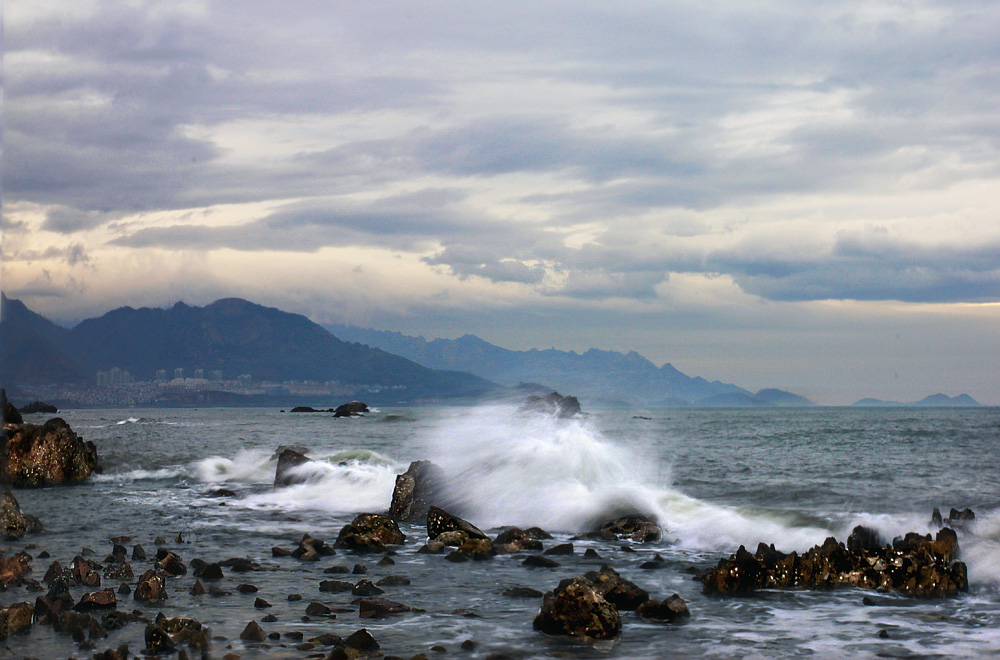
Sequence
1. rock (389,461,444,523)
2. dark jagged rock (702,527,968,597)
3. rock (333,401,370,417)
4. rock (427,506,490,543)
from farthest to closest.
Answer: rock (333,401,370,417), rock (389,461,444,523), rock (427,506,490,543), dark jagged rock (702,527,968,597)

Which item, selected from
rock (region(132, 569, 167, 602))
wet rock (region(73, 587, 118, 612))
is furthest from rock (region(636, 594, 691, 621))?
wet rock (region(73, 587, 118, 612))

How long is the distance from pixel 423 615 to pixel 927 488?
28025 mm

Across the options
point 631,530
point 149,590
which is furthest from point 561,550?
point 149,590

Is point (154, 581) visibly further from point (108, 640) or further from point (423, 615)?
point (423, 615)

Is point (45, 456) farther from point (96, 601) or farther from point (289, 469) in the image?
point (96, 601)

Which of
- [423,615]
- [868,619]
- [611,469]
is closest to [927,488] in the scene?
[611,469]

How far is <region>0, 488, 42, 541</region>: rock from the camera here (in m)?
17.9

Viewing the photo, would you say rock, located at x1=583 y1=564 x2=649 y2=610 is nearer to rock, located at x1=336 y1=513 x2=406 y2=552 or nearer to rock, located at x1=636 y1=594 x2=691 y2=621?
rock, located at x1=636 y1=594 x2=691 y2=621

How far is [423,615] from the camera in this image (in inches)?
474

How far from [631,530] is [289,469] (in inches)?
654

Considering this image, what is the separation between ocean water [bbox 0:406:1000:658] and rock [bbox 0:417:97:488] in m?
1.50

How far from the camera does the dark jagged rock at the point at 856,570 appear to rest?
14.2m

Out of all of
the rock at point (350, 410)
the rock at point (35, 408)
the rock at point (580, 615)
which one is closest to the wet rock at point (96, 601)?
the rock at point (580, 615)

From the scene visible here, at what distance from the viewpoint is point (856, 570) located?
14812 mm
